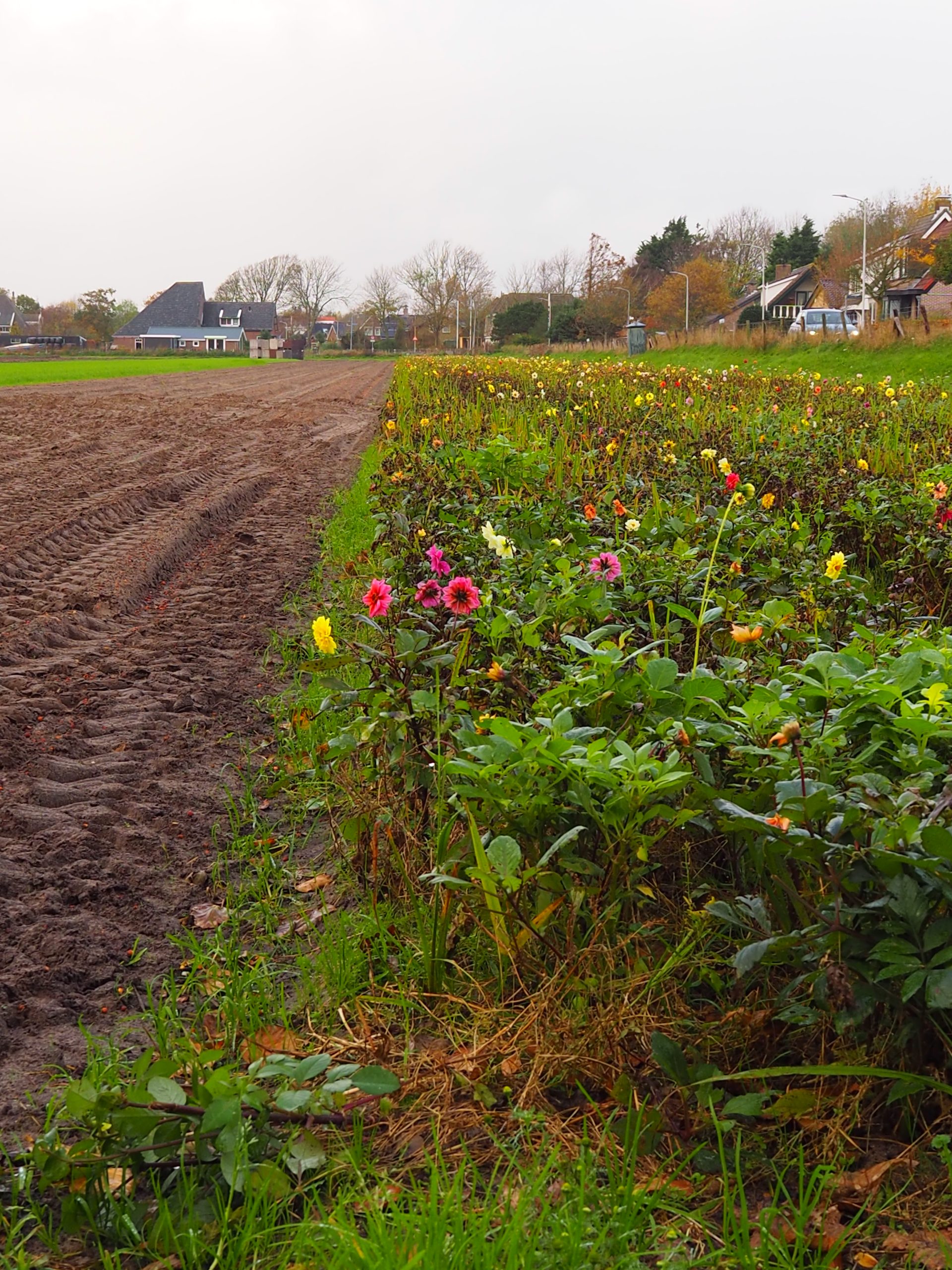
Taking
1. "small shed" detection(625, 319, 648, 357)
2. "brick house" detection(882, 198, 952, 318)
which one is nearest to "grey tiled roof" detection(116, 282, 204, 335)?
"brick house" detection(882, 198, 952, 318)

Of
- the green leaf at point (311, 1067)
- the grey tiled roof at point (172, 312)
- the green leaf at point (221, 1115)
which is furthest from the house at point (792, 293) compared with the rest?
the green leaf at point (221, 1115)

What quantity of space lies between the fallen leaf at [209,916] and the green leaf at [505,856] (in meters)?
1.06

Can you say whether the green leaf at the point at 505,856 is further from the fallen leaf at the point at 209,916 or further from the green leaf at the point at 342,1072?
the fallen leaf at the point at 209,916

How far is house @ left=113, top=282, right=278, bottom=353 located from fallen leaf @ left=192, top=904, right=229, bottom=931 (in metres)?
91.3

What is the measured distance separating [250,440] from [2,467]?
4177 millimetres

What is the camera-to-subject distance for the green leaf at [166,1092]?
5.37 feet

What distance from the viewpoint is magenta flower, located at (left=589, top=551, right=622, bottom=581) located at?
10.4 ft

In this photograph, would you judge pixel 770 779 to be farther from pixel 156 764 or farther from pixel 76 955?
pixel 156 764

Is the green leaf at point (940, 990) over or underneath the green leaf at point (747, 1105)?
over

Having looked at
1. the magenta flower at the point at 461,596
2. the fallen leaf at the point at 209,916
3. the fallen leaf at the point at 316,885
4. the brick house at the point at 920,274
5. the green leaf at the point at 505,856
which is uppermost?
the brick house at the point at 920,274

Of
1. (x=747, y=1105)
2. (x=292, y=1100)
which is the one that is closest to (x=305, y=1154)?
(x=292, y=1100)

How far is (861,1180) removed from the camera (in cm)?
167

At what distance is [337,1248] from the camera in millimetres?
1516

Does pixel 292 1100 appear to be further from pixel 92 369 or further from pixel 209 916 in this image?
pixel 92 369
